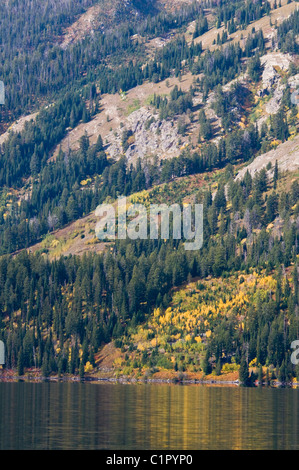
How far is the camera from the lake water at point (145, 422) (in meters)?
81.2

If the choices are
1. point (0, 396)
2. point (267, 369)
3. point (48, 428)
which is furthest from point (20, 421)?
point (267, 369)

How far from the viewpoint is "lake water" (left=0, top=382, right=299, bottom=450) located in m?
81.2

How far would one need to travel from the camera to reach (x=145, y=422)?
320ft

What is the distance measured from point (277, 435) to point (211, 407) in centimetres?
3329
